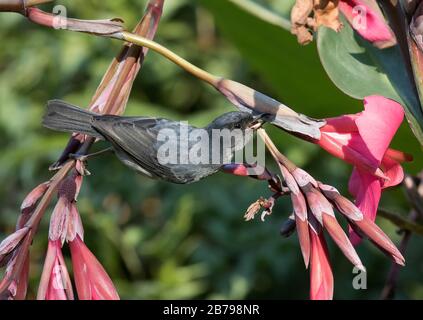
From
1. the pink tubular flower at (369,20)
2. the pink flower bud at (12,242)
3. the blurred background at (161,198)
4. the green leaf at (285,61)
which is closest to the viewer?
the pink flower bud at (12,242)

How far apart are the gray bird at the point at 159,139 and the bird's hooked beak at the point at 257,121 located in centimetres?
2

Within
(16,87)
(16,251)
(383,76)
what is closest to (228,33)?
(383,76)

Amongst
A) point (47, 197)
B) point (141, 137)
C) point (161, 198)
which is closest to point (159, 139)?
point (141, 137)

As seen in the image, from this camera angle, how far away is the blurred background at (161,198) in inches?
72.3

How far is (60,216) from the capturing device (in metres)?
0.82

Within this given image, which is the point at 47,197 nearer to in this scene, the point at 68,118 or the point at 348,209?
the point at 68,118

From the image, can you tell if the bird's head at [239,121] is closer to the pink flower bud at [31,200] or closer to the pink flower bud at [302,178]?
the pink flower bud at [302,178]

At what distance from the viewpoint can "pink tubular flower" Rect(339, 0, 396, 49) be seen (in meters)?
0.93

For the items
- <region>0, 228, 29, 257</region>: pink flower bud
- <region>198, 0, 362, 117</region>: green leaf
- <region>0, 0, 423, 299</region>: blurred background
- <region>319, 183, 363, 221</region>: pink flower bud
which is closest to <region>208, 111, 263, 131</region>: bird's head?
<region>319, 183, 363, 221</region>: pink flower bud

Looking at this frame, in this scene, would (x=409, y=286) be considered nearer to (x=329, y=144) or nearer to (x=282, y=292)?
(x=282, y=292)

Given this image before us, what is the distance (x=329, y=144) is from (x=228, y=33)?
52 centimetres

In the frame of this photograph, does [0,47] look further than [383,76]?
Yes

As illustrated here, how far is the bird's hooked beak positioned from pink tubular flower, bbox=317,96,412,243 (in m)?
0.07

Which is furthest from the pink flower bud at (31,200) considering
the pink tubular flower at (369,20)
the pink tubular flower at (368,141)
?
the pink tubular flower at (369,20)
